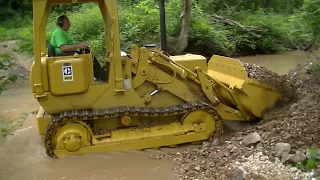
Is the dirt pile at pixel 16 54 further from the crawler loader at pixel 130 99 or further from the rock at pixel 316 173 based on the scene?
the rock at pixel 316 173

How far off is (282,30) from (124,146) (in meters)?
14.5

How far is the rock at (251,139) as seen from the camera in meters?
6.39

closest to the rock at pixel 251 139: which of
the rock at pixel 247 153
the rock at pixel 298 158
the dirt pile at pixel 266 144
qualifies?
the dirt pile at pixel 266 144

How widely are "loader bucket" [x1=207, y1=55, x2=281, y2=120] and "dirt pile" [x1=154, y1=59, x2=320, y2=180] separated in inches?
6.0

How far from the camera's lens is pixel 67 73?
6.66 m

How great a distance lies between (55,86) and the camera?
6.68 metres

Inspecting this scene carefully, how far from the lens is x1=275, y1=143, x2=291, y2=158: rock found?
18.9ft

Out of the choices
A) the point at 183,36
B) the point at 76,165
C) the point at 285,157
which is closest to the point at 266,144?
the point at 285,157

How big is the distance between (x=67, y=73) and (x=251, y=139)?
9.35 feet

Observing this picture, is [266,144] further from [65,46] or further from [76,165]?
[65,46]

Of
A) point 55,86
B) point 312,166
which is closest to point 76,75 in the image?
point 55,86

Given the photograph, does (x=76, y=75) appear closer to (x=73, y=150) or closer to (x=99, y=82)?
(x=99, y=82)

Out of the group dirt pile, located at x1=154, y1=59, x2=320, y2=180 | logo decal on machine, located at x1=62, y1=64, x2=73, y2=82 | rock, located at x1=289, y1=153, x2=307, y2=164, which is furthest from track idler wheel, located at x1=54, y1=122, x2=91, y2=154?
rock, located at x1=289, y1=153, x2=307, y2=164

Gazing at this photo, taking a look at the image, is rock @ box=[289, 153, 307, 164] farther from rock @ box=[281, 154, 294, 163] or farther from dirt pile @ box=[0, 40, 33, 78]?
dirt pile @ box=[0, 40, 33, 78]
